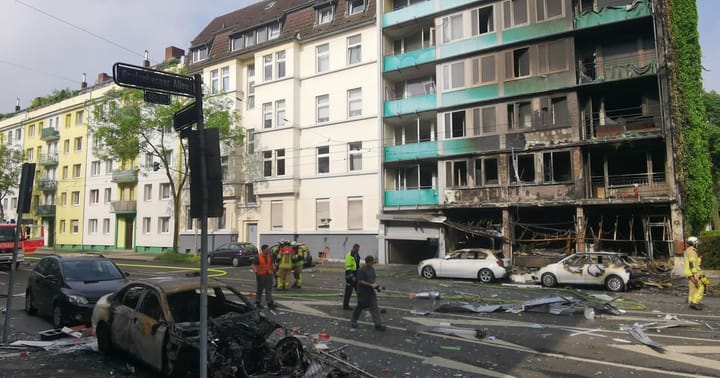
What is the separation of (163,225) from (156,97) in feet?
128

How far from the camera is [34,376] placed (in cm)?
668

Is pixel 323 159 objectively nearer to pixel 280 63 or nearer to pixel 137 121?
pixel 280 63

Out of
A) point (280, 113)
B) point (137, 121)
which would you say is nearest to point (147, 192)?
point (137, 121)

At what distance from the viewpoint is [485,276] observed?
62.6 feet

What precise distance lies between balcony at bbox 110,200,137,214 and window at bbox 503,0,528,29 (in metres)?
35.6

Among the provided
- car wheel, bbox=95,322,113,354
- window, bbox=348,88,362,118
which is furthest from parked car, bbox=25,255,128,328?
window, bbox=348,88,362,118

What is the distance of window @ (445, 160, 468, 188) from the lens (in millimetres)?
26531

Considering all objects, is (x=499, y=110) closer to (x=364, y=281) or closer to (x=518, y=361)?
(x=364, y=281)

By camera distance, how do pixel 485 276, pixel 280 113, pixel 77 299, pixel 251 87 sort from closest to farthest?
pixel 77 299, pixel 485 276, pixel 280 113, pixel 251 87

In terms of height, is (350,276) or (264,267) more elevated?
(264,267)

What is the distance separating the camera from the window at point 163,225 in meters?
40.8

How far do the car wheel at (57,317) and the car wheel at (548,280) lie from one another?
50.4 ft

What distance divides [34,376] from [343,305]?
23.2ft

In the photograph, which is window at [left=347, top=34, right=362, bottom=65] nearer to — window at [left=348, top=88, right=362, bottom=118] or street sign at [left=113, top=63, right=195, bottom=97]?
window at [left=348, top=88, right=362, bottom=118]
